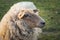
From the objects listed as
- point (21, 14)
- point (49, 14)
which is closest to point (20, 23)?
point (21, 14)

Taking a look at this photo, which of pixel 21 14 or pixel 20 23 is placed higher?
pixel 21 14

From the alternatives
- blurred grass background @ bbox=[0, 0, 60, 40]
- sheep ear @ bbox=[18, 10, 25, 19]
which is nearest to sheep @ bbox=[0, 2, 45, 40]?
sheep ear @ bbox=[18, 10, 25, 19]

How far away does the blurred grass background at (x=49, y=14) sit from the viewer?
8997 mm

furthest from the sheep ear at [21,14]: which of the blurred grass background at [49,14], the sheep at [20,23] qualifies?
the blurred grass background at [49,14]

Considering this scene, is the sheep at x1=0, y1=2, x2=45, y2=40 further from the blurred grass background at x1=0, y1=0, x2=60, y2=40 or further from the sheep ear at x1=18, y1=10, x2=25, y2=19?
the blurred grass background at x1=0, y1=0, x2=60, y2=40

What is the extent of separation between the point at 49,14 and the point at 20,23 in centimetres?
516

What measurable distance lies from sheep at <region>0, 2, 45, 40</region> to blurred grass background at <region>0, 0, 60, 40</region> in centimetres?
302

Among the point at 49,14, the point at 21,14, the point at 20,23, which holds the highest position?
the point at 21,14

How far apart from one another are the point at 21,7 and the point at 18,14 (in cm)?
14

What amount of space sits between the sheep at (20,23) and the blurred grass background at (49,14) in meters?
3.02

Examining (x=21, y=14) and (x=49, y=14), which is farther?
(x=49, y=14)

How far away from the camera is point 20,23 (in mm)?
5664

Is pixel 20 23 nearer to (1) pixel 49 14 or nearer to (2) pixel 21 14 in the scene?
(2) pixel 21 14

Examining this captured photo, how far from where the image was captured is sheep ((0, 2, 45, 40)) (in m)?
5.64
